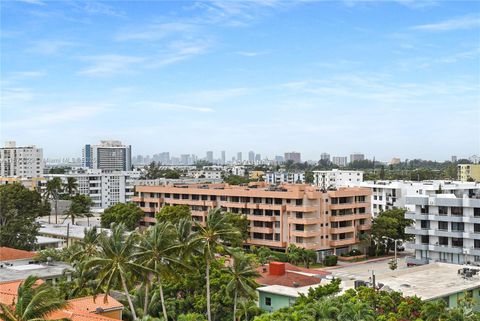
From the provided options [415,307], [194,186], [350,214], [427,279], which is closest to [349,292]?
[415,307]

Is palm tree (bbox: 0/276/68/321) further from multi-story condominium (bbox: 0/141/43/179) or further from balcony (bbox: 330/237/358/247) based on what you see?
multi-story condominium (bbox: 0/141/43/179)

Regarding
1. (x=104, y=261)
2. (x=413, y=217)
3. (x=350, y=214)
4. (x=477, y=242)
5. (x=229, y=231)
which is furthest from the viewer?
(x=350, y=214)

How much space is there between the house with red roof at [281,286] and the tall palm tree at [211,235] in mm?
2916

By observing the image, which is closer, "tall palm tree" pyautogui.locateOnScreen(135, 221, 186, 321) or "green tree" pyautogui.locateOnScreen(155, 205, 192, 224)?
"tall palm tree" pyautogui.locateOnScreen(135, 221, 186, 321)

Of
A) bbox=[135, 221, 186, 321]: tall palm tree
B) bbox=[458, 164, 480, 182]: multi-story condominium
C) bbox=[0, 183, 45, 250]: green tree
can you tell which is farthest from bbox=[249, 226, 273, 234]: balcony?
bbox=[458, 164, 480, 182]: multi-story condominium

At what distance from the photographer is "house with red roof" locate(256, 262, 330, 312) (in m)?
32.6

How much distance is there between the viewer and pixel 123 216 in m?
72.9

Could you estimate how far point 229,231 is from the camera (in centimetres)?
3394

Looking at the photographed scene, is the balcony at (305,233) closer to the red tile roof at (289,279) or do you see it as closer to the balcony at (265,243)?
the balcony at (265,243)

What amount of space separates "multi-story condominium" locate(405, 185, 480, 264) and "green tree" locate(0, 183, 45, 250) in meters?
34.9

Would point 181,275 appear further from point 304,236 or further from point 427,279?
point 304,236

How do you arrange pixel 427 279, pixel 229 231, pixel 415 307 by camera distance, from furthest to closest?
pixel 427 279, pixel 229 231, pixel 415 307

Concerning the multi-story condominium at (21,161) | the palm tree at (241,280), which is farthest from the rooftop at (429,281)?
the multi-story condominium at (21,161)

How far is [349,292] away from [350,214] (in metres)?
39.1
